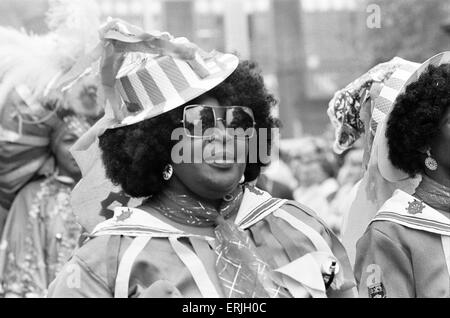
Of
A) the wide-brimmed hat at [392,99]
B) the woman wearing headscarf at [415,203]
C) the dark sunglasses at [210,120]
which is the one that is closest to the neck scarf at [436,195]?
the woman wearing headscarf at [415,203]

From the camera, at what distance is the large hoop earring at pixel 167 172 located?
3.91m

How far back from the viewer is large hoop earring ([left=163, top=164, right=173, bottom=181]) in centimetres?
391

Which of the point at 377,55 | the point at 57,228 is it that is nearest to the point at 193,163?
the point at 57,228

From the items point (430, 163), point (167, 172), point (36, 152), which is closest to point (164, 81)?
point (167, 172)

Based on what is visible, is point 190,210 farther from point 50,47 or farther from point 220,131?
point 50,47

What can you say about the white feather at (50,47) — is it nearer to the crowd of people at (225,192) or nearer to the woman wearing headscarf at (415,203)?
the crowd of people at (225,192)

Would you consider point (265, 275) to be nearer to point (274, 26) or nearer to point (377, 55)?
point (377, 55)

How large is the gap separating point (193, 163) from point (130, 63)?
1.53 ft

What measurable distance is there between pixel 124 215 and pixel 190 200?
0.24m

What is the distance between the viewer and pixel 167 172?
3.92m

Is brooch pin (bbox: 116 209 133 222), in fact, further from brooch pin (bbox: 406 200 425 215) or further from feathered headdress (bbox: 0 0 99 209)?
feathered headdress (bbox: 0 0 99 209)

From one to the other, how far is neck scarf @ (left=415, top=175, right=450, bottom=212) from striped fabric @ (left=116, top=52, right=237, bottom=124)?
0.92 metres

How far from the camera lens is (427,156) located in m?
4.27
